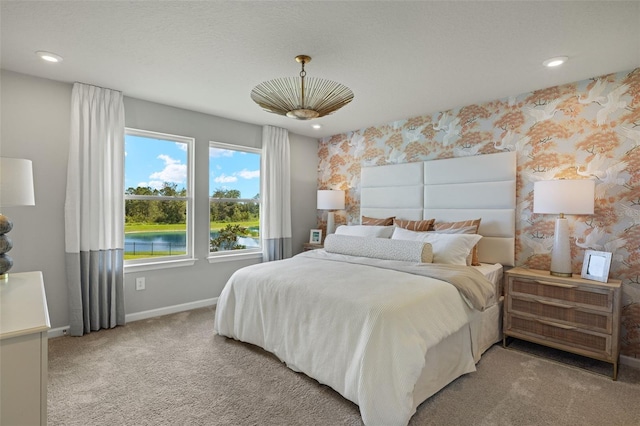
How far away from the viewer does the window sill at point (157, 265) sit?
3.48 m

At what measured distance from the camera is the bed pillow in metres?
2.88

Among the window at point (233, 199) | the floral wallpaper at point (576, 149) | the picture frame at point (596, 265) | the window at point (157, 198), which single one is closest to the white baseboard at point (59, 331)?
the window at point (157, 198)

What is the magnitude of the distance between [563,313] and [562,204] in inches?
35.5

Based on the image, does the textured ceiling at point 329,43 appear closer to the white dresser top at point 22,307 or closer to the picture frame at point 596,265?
the picture frame at point 596,265

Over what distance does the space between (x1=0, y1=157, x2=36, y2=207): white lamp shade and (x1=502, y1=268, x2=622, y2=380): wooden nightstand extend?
375 centimetres

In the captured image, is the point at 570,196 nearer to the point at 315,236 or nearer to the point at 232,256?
the point at 315,236

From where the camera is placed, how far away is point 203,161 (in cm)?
404

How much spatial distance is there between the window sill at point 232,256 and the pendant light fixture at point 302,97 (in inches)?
92.9

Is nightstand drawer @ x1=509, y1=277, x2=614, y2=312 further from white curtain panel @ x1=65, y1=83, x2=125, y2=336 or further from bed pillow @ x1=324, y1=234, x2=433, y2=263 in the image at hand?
white curtain panel @ x1=65, y1=83, x2=125, y2=336

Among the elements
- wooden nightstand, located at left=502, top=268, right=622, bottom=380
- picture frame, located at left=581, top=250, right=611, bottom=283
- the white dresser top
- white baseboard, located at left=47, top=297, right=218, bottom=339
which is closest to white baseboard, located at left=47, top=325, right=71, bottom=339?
white baseboard, located at left=47, top=297, right=218, bottom=339

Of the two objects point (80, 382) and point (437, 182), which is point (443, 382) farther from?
point (80, 382)

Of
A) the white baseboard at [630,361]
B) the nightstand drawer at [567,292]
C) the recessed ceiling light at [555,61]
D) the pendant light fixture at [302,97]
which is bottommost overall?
the white baseboard at [630,361]

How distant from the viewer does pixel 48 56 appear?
2.50 m

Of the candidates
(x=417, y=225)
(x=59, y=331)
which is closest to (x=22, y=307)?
(x=59, y=331)
